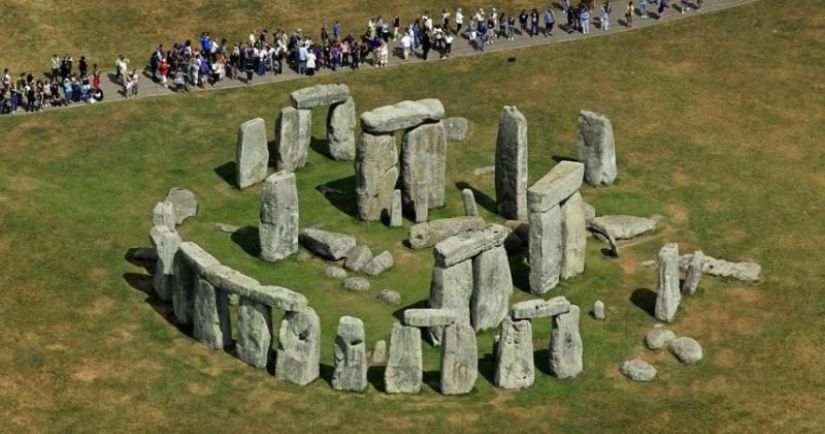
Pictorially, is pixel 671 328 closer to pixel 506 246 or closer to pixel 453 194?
pixel 506 246

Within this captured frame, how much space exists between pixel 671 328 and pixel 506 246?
7355mm

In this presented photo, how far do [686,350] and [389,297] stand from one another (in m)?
9.87

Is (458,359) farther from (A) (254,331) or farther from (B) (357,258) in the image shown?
(B) (357,258)

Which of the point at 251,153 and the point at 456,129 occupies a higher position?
the point at 251,153

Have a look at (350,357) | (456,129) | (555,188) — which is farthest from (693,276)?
(456,129)

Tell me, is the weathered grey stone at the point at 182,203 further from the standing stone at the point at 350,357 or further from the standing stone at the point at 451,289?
the standing stone at the point at 350,357

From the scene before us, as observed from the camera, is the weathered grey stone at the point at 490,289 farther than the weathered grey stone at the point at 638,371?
Yes

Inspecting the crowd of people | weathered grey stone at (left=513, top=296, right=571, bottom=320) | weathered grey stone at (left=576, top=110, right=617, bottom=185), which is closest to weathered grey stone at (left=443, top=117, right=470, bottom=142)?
weathered grey stone at (left=576, top=110, right=617, bottom=185)

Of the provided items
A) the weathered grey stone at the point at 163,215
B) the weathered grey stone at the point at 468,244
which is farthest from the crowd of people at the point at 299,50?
the weathered grey stone at the point at 468,244

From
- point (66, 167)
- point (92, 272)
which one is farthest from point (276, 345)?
point (66, 167)

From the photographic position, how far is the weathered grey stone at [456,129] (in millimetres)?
64875

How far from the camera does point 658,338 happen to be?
49.8 metres

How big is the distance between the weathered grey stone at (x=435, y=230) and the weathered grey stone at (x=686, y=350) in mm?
9332

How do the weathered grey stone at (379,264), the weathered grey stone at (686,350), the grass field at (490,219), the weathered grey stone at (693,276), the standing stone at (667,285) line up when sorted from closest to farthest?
the grass field at (490,219), the weathered grey stone at (686,350), the standing stone at (667,285), the weathered grey stone at (693,276), the weathered grey stone at (379,264)
